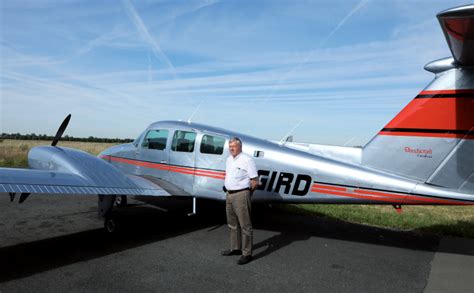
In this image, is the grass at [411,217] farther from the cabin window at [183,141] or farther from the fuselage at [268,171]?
the cabin window at [183,141]

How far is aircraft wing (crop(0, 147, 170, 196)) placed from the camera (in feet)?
17.6

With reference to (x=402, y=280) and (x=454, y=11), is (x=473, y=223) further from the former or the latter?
(x=454, y=11)

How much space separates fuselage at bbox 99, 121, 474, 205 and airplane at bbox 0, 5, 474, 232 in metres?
0.02

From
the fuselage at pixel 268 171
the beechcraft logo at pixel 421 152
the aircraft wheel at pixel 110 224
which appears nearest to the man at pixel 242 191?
the fuselage at pixel 268 171

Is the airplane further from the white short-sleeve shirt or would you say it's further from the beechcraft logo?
the white short-sleeve shirt

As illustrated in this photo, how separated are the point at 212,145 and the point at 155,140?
1.78 m

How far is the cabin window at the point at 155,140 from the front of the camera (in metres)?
8.28

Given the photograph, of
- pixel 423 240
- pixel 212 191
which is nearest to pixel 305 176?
pixel 212 191

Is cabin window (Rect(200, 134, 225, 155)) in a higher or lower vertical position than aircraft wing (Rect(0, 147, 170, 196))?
higher

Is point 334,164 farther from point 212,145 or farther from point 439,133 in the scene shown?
point 212,145

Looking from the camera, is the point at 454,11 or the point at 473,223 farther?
the point at 473,223

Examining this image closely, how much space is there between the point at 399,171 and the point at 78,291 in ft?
17.3

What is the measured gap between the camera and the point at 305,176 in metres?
6.50

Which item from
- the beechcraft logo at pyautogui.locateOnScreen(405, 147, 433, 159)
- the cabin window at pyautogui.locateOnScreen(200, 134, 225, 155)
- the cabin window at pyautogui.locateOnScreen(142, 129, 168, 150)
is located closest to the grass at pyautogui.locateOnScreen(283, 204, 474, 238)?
the beechcraft logo at pyautogui.locateOnScreen(405, 147, 433, 159)
